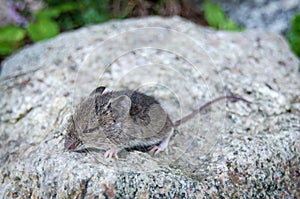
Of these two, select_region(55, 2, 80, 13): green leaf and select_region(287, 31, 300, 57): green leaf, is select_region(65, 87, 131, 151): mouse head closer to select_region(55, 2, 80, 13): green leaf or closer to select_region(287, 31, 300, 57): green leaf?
select_region(287, 31, 300, 57): green leaf

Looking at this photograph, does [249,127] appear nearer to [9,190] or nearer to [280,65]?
[280,65]

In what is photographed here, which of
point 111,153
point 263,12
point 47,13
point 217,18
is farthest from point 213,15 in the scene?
point 111,153

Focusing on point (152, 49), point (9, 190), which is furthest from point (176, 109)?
point (9, 190)

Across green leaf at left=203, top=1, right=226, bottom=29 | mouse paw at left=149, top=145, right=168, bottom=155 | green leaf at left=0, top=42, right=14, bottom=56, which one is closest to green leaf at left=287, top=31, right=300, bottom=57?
green leaf at left=203, top=1, right=226, bottom=29

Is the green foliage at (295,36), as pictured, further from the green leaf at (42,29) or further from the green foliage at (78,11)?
the green leaf at (42,29)

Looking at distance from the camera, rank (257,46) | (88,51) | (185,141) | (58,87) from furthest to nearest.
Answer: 1. (257,46)
2. (88,51)
3. (58,87)
4. (185,141)
